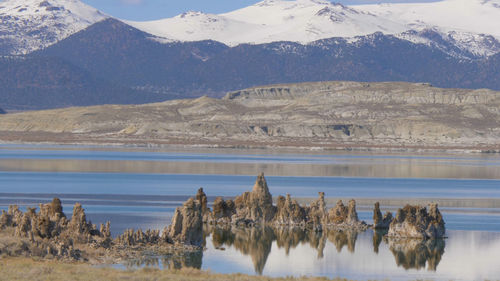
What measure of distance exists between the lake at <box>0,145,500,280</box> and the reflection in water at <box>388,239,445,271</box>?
0.05 m

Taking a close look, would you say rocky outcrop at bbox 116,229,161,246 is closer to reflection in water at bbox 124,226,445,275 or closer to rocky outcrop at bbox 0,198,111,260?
rocky outcrop at bbox 0,198,111,260

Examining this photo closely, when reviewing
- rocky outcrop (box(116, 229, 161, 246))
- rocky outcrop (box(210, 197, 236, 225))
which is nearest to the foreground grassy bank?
rocky outcrop (box(116, 229, 161, 246))

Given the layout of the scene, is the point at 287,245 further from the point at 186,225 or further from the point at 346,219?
the point at 346,219

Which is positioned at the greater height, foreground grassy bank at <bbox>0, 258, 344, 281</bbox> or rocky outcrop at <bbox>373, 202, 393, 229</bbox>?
→ rocky outcrop at <bbox>373, 202, 393, 229</bbox>

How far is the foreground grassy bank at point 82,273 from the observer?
34062 millimetres

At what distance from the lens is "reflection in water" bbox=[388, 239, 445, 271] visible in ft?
150

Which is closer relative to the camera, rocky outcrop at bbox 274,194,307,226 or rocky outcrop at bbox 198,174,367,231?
rocky outcrop at bbox 198,174,367,231

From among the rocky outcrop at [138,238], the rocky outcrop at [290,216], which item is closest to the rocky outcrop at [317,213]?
the rocky outcrop at [290,216]

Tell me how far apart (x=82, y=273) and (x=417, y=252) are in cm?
1933

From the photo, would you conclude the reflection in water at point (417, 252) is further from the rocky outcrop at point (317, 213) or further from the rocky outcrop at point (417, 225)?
the rocky outcrop at point (317, 213)

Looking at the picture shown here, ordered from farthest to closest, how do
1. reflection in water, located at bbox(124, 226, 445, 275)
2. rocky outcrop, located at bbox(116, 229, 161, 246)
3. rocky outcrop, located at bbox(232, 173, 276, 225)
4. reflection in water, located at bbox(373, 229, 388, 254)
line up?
rocky outcrop, located at bbox(232, 173, 276, 225) < reflection in water, located at bbox(373, 229, 388, 254) < rocky outcrop, located at bbox(116, 229, 161, 246) < reflection in water, located at bbox(124, 226, 445, 275)

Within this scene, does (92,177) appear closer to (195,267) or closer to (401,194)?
(401,194)

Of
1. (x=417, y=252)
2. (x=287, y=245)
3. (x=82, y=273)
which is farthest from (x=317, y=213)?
(x=82, y=273)

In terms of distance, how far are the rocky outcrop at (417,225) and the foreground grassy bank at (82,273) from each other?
16717 millimetres
